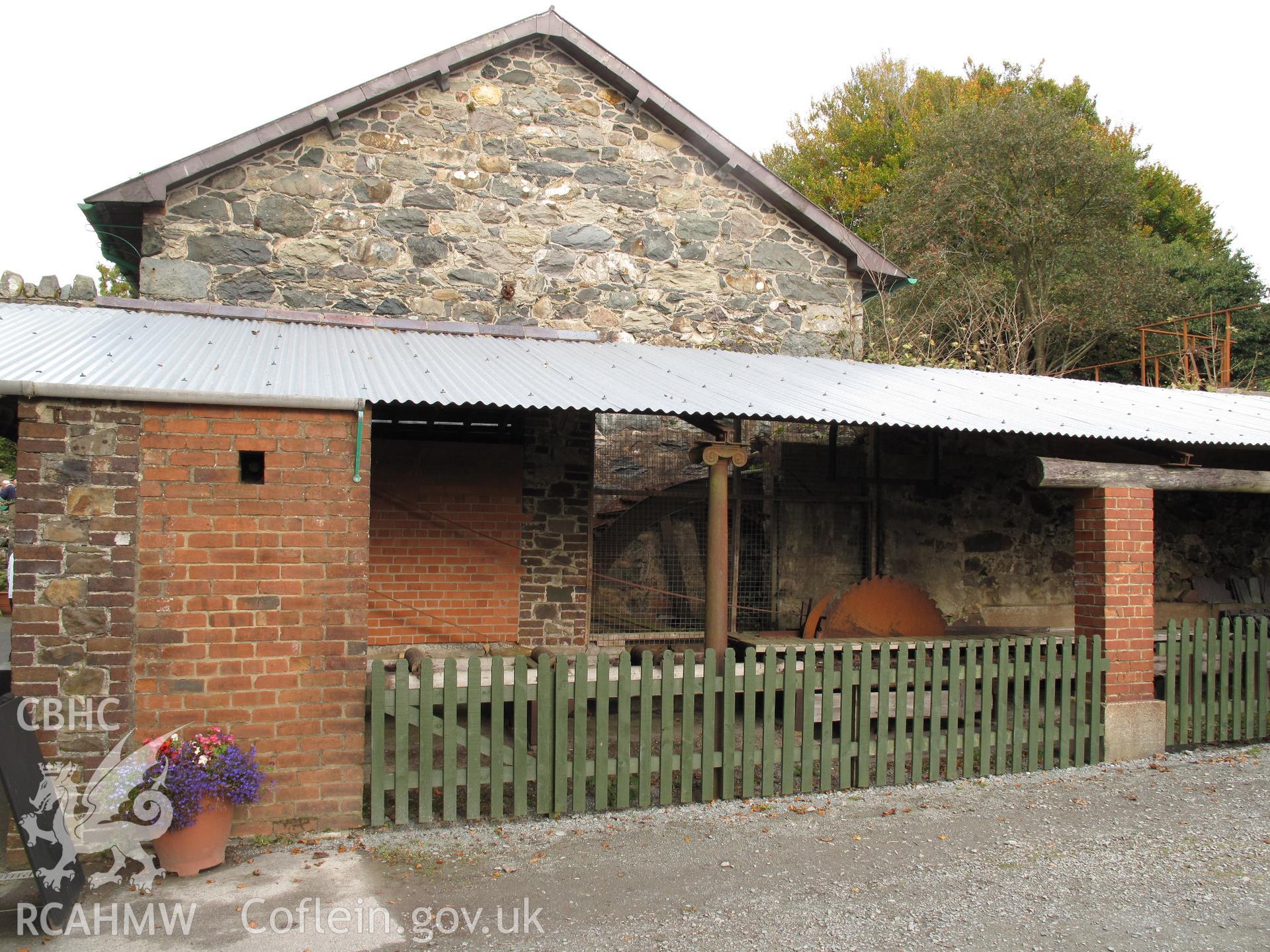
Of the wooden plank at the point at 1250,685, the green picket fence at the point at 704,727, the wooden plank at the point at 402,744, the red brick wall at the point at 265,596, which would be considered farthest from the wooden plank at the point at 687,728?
the wooden plank at the point at 1250,685

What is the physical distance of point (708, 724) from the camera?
6.10m

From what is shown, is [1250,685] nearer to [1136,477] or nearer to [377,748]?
[1136,477]

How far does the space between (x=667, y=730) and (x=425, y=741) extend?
149 centimetres

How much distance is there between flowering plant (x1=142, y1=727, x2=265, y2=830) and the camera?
459 cm

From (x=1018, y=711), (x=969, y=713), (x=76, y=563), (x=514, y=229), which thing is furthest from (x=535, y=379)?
(x=1018, y=711)

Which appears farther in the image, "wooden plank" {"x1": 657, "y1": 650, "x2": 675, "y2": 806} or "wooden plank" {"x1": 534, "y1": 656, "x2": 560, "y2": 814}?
"wooden plank" {"x1": 657, "y1": 650, "x2": 675, "y2": 806}

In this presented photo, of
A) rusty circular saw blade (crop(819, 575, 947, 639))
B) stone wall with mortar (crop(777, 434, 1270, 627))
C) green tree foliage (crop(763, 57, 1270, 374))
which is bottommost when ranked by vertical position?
rusty circular saw blade (crop(819, 575, 947, 639))

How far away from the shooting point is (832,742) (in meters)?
A: 6.49

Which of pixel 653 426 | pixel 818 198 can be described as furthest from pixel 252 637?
pixel 818 198

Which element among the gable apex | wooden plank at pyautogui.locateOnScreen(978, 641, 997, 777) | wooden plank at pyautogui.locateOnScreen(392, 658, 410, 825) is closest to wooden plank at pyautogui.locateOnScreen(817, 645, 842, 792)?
wooden plank at pyautogui.locateOnScreen(978, 641, 997, 777)

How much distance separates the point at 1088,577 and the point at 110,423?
6.74 m

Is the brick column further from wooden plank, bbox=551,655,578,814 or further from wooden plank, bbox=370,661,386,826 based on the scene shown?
wooden plank, bbox=370,661,386,826

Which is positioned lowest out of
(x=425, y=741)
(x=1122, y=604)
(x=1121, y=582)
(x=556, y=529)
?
(x=425, y=741)

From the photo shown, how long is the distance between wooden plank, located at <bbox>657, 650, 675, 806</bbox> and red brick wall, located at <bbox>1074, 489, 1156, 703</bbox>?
Answer: 11.4ft
